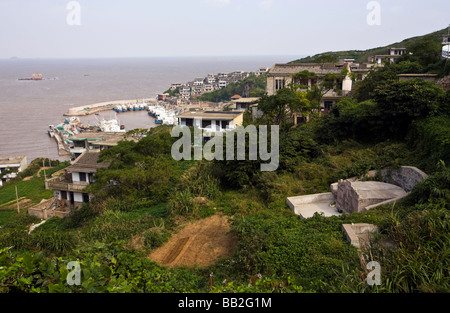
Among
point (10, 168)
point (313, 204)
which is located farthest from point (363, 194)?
point (10, 168)

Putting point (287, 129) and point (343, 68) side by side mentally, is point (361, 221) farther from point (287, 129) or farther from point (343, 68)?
point (343, 68)

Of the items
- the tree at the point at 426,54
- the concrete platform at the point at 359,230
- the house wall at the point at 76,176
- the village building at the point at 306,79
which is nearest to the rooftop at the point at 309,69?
the village building at the point at 306,79

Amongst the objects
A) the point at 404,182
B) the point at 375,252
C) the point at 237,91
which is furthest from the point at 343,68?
the point at 237,91

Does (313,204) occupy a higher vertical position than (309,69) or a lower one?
lower

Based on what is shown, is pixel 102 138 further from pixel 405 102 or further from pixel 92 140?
pixel 405 102
